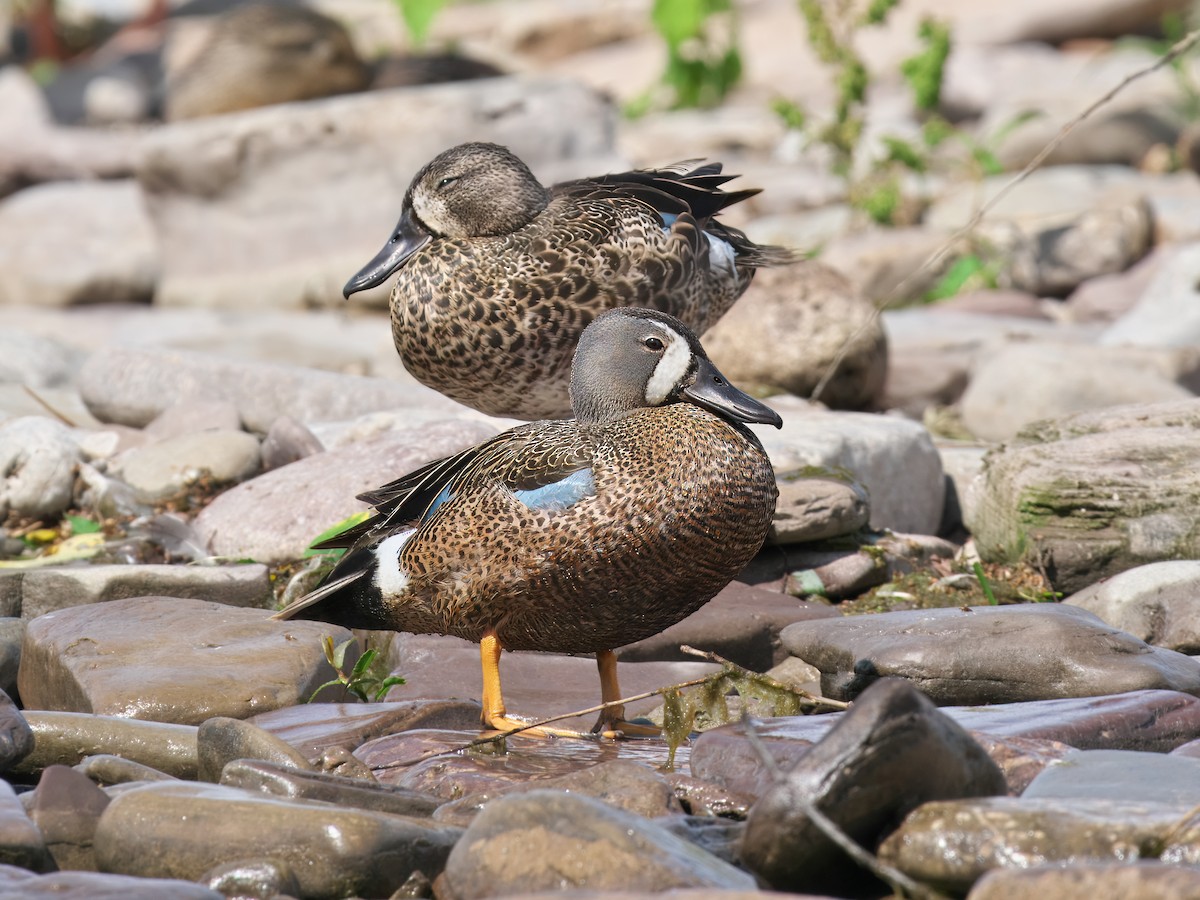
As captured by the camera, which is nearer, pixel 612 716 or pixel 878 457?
pixel 612 716

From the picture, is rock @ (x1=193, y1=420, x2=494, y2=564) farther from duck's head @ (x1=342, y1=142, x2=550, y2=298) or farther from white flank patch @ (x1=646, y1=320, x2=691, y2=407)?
white flank patch @ (x1=646, y1=320, x2=691, y2=407)

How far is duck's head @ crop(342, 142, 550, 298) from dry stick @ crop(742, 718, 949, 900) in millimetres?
2512

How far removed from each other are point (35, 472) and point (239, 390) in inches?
48.0

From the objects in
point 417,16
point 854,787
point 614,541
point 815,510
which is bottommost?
point 815,510

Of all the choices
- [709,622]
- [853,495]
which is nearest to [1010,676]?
[709,622]

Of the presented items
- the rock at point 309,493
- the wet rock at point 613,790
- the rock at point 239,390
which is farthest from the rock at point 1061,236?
the wet rock at point 613,790

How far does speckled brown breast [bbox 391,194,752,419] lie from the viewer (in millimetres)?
5098

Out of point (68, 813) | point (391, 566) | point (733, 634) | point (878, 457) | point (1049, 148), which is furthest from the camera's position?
point (878, 457)

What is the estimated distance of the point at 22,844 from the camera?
11.1 feet

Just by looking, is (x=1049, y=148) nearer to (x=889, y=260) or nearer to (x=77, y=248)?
(x=889, y=260)

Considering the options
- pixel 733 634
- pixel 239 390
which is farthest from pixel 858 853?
pixel 239 390

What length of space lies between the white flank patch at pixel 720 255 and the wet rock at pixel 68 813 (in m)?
2.86

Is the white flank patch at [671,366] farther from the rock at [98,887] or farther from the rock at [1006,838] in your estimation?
the rock at [98,887]

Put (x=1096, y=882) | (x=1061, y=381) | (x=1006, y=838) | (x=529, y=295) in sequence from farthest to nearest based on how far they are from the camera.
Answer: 1. (x=1061, y=381)
2. (x=529, y=295)
3. (x=1006, y=838)
4. (x=1096, y=882)
